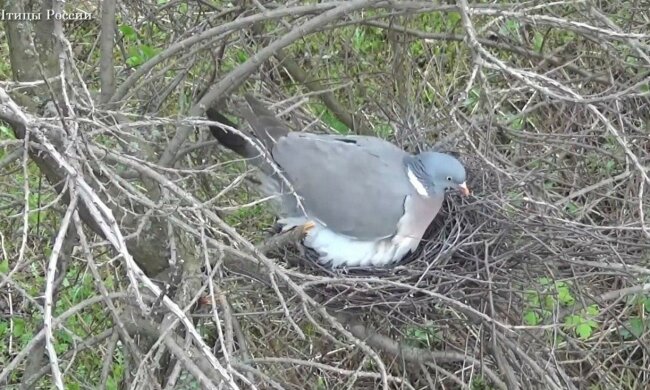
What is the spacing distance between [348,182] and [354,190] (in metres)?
0.03

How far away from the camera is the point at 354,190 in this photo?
8.02 feet

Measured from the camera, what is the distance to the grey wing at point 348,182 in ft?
7.95

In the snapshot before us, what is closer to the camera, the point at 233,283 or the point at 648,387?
the point at 233,283

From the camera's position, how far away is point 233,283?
7.65ft

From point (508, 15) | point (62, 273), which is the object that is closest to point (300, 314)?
point (62, 273)

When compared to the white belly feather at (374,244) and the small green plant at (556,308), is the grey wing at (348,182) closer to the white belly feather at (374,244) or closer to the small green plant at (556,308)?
the white belly feather at (374,244)

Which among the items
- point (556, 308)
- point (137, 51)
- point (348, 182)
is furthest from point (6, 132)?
point (556, 308)

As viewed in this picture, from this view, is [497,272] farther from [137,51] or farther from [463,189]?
[137,51]

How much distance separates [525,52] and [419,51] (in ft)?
3.58

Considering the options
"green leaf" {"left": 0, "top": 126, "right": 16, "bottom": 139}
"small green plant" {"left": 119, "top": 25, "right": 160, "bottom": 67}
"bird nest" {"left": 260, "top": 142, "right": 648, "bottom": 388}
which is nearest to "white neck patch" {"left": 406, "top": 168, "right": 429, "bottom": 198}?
"bird nest" {"left": 260, "top": 142, "right": 648, "bottom": 388}

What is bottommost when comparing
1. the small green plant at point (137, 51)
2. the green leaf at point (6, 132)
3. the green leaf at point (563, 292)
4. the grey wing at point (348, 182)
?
the green leaf at point (6, 132)

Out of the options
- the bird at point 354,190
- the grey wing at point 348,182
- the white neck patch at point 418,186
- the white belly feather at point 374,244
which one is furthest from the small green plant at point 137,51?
the white neck patch at point 418,186

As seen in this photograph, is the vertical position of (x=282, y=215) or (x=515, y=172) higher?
(x=515, y=172)

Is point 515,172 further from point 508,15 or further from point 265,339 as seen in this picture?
point 265,339
